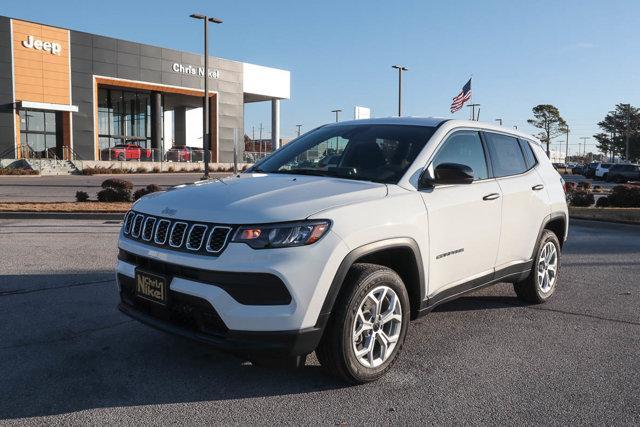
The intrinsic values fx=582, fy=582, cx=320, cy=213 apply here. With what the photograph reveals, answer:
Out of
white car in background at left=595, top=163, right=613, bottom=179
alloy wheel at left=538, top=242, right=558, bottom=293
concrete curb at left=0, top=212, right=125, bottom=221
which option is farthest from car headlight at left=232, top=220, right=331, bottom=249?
white car in background at left=595, top=163, right=613, bottom=179

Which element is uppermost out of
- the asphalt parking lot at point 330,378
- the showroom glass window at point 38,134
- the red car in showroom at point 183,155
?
the showroom glass window at point 38,134

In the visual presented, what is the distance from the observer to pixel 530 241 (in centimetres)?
545

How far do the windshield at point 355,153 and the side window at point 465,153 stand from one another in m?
0.17

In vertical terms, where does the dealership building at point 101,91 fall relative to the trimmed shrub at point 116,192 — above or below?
above

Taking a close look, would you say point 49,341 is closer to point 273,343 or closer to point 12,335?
point 12,335

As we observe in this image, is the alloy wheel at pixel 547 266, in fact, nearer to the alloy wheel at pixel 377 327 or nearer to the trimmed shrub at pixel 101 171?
the alloy wheel at pixel 377 327

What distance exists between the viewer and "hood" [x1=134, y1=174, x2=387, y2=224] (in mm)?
3363

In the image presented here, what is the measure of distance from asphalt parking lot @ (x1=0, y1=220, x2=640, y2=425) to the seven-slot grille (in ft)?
3.01

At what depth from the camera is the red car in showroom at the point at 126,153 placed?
4259cm

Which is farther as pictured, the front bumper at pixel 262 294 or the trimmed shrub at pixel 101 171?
the trimmed shrub at pixel 101 171

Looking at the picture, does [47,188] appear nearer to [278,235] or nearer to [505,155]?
[505,155]

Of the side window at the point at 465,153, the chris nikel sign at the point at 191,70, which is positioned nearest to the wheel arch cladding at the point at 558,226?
the side window at the point at 465,153

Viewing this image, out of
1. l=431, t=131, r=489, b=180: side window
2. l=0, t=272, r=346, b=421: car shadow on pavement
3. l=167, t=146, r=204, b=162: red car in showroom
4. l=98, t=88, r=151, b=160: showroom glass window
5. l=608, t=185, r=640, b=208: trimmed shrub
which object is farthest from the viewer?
l=98, t=88, r=151, b=160: showroom glass window

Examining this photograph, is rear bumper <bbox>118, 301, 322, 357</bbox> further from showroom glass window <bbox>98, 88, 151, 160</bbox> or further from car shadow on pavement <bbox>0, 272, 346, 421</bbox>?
showroom glass window <bbox>98, 88, 151, 160</bbox>
